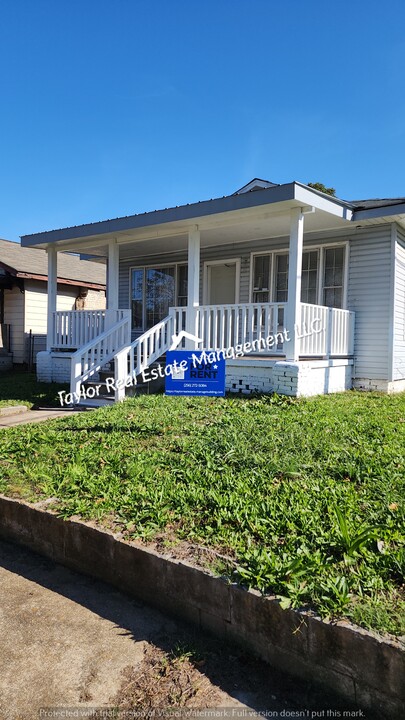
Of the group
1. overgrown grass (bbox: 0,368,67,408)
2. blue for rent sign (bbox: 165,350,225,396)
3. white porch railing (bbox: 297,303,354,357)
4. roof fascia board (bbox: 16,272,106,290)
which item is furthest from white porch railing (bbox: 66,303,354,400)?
roof fascia board (bbox: 16,272,106,290)

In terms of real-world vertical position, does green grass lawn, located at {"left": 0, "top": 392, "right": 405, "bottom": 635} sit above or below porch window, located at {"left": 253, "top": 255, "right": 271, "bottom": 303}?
below

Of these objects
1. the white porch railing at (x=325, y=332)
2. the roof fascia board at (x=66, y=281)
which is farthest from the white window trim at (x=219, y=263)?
the roof fascia board at (x=66, y=281)

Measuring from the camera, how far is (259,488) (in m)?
3.70

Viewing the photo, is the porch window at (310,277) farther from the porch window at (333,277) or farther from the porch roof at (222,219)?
the porch roof at (222,219)

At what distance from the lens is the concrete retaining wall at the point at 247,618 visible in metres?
1.96

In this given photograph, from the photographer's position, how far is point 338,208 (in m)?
8.66

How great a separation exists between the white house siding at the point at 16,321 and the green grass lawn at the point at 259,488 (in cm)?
1009

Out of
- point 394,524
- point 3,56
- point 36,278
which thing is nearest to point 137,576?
point 394,524

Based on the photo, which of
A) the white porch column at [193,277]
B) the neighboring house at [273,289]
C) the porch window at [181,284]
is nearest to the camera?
the neighboring house at [273,289]

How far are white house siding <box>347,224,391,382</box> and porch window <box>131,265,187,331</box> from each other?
16.0 feet

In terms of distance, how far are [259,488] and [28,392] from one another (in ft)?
25.2

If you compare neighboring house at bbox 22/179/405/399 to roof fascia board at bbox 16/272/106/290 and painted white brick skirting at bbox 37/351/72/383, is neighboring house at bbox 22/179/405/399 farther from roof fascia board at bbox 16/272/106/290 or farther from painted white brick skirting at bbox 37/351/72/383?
roof fascia board at bbox 16/272/106/290

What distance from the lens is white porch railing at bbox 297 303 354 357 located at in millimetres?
8555

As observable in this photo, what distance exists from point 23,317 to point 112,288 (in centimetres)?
609
